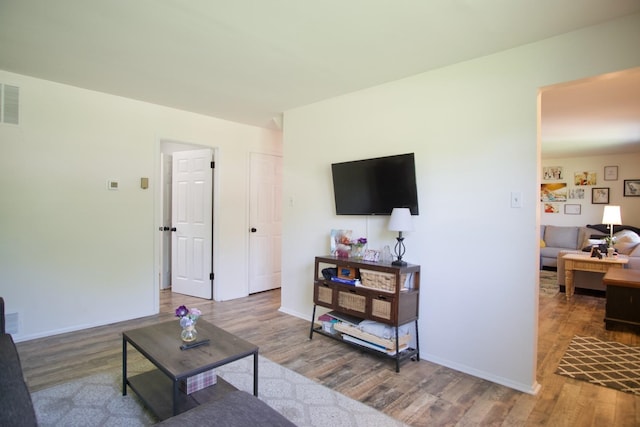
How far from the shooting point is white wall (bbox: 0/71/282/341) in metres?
3.11

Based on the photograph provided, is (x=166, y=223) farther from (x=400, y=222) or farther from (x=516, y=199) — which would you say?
(x=516, y=199)

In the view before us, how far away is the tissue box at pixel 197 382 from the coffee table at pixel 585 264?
16.5 ft

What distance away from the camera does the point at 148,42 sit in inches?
97.0

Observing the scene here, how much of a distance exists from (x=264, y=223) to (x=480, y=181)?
3203 millimetres

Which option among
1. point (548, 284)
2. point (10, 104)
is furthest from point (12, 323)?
point (548, 284)

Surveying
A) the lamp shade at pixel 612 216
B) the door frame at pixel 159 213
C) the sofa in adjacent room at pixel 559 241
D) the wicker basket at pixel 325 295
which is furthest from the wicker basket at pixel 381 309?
the sofa in adjacent room at pixel 559 241

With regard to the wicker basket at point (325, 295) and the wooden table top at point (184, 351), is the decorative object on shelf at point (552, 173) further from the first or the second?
the wooden table top at point (184, 351)

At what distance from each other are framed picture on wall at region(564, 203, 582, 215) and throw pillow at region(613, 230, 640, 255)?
155 cm

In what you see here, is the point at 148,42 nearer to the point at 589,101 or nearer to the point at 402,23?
the point at 402,23

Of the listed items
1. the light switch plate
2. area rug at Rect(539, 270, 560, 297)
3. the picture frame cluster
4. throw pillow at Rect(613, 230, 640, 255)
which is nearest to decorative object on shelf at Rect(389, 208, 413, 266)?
the light switch plate

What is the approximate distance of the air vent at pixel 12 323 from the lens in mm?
3064

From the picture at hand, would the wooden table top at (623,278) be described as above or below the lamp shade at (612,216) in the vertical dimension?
below

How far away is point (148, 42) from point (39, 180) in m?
1.79

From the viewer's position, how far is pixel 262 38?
2.40 m
